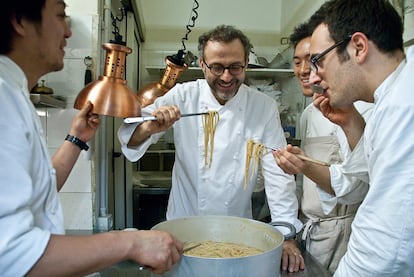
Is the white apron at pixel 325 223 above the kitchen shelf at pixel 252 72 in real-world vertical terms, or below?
below

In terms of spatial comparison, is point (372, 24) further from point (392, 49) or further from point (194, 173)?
point (194, 173)

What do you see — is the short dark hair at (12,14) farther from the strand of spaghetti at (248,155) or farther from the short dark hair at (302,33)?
the short dark hair at (302,33)

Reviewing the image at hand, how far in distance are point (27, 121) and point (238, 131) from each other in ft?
3.82

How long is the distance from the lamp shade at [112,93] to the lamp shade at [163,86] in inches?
33.0

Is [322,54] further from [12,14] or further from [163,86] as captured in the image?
[163,86]

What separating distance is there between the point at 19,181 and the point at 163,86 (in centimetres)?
177

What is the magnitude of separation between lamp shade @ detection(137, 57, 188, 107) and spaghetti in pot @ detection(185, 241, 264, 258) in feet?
4.09

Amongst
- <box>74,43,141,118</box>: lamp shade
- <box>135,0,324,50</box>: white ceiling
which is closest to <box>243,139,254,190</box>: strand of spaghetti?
Answer: <box>74,43,141,118</box>: lamp shade

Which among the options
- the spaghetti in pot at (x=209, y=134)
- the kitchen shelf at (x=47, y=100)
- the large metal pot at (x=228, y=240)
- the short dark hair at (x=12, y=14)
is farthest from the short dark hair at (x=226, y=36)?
the short dark hair at (x=12, y=14)

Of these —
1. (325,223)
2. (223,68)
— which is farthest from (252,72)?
(325,223)

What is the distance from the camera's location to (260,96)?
6.00 ft

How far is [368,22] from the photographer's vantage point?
0.97 metres

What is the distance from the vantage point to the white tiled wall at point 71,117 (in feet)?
5.21

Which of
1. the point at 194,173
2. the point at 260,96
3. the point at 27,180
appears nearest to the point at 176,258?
the point at 27,180
